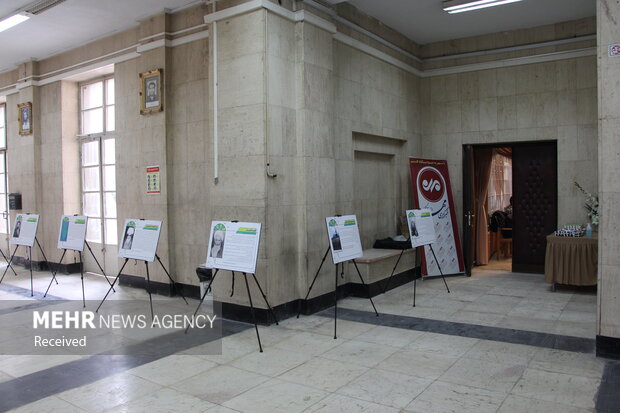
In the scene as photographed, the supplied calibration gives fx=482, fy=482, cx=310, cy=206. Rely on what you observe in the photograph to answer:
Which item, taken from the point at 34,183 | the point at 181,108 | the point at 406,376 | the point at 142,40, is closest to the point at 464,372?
the point at 406,376

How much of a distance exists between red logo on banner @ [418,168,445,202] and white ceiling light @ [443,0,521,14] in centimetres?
262

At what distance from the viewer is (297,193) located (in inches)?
234

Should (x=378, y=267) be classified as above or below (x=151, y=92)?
below

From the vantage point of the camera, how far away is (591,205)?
7547 mm

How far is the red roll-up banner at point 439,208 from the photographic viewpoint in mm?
8195

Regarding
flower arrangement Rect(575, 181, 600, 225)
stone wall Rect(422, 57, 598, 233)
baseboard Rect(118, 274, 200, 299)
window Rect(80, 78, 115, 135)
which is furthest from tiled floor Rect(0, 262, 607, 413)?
window Rect(80, 78, 115, 135)

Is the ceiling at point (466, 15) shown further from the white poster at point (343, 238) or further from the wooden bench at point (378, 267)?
the wooden bench at point (378, 267)

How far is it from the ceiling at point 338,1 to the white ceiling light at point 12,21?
80 millimetres

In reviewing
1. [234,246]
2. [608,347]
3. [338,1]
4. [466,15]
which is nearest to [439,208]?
[466,15]

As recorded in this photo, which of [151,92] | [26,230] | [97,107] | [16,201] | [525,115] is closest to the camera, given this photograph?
[151,92]

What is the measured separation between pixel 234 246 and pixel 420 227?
2.97m

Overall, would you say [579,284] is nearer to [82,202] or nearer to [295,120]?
[295,120]

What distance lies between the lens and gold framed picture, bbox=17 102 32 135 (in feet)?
31.0

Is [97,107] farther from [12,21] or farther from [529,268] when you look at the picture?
[529,268]
